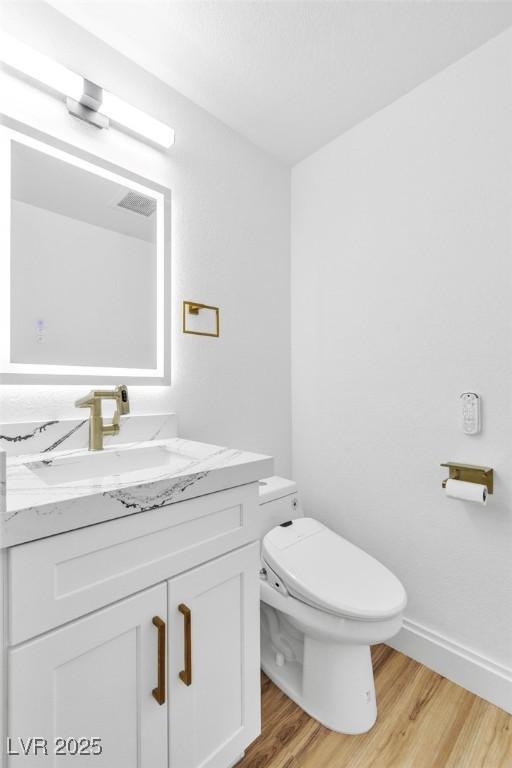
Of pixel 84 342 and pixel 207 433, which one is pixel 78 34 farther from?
pixel 207 433

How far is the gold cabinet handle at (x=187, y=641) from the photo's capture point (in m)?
0.83

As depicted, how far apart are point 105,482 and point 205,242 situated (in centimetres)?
112

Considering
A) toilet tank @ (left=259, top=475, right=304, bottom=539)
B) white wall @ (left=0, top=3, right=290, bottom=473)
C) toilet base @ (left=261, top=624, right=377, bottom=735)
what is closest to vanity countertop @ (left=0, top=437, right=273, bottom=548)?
white wall @ (left=0, top=3, right=290, bottom=473)

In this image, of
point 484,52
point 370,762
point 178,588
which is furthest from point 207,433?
point 484,52

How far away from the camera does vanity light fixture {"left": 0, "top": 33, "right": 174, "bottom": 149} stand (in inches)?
41.7

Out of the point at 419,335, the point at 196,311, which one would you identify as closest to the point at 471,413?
the point at 419,335

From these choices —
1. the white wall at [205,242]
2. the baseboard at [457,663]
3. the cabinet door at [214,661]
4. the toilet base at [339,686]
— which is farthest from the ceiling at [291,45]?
the baseboard at [457,663]

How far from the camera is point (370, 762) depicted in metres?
1.07

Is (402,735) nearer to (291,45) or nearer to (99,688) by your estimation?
(99,688)

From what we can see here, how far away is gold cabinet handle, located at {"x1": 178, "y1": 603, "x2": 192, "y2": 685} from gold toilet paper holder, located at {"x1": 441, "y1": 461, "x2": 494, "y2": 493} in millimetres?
986

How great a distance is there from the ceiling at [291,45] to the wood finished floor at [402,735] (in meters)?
2.26

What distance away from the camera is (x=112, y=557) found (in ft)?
2.40

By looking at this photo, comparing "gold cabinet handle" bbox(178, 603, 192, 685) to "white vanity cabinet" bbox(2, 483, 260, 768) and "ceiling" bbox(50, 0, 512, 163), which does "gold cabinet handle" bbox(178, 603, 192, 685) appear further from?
"ceiling" bbox(50, 0, 512, 163)

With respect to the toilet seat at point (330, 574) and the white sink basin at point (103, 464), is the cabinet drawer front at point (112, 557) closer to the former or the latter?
the white sink basin at point (103, 464)
